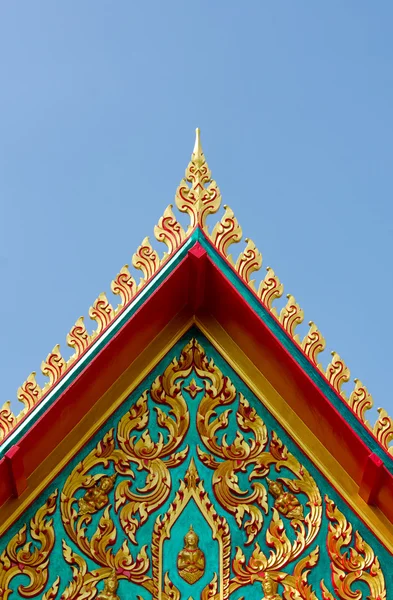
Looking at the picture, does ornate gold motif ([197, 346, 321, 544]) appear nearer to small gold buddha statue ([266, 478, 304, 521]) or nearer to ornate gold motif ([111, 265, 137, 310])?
small gold buddha statue ([266, 478, 304, 521])

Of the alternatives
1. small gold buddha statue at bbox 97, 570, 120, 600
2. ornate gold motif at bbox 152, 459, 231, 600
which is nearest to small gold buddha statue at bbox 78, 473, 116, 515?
ornate gold motif at bbox 152, 459, 231, 600

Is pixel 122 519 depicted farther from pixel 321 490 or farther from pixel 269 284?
→ pixel 269 284

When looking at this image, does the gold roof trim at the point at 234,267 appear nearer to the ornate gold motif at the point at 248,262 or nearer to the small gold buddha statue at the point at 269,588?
the ornate gold motif at the point at 248,262

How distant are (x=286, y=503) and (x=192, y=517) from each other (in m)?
0.64

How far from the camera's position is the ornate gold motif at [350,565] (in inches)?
353

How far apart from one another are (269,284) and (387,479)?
162cm

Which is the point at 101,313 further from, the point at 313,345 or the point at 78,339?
the point at 313,345

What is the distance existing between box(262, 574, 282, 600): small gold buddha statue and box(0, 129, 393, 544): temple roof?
91cm

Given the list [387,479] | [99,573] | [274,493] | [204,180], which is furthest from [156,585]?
[204,180]

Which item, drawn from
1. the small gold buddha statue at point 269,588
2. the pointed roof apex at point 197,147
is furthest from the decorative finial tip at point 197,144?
the small gold buddha statue at point 269,588

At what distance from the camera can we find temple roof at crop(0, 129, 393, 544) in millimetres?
9227

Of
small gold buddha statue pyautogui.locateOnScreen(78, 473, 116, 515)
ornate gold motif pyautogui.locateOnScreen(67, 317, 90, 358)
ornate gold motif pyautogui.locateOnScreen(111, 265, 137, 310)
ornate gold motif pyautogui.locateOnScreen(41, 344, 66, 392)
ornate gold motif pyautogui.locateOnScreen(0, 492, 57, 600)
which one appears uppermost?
ornate gold motif pyautogui.locateOnScreen(111, 265, 137, 310)

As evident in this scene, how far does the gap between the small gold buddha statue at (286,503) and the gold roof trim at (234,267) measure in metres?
0.71

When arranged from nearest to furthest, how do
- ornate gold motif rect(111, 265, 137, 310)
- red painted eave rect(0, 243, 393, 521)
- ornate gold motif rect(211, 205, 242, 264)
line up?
red painted eave rect(0, 243, 393, 521) < ornate gold motif rect(111, 265, 137, 310) < ornate gold motif rect(211, 205, 242, 264)
